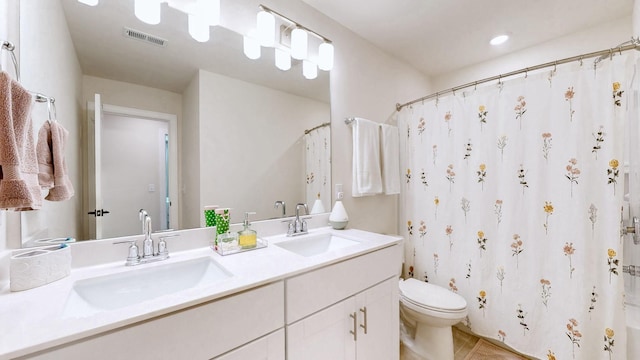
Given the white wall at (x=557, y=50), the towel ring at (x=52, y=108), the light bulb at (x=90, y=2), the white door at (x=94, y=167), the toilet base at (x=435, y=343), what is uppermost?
the white wall at (x=557, y=50)

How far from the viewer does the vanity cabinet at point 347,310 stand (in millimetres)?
883

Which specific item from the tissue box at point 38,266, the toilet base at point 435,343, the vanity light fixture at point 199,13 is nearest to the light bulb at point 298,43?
the vanity light fixture at point 199,13

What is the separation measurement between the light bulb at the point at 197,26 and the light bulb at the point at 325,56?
2.41ft

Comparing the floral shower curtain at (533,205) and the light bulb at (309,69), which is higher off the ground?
the light bulb at (309,69)

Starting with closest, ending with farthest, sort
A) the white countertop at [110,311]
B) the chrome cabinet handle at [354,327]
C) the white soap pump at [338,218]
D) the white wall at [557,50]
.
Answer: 1. the white countertop at [110,311]
2. the chrome cabinet handle at [354,327]
3. the white soap pump at [338,218]
4. the white wall at [557,50]

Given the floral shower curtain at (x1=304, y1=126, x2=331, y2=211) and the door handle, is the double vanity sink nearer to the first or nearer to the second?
the door handle

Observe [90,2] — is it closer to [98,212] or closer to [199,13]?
[199,13]

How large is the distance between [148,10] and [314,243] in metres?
1.42

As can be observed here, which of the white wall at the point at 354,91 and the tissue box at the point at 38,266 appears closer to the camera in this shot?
the tissue box at the point at 38,266

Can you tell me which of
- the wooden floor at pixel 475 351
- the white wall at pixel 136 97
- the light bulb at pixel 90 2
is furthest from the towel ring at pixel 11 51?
the wooden floor at pixel 475 351

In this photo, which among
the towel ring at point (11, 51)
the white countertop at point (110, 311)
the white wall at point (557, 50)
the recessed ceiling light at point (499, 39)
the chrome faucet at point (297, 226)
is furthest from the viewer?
the recessed ceiling light at point (499, 39)

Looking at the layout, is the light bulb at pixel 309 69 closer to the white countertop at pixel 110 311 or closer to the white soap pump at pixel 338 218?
the white soap pump at pixel 338 218

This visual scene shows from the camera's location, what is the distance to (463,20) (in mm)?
1748

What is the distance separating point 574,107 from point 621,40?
0.99 m
